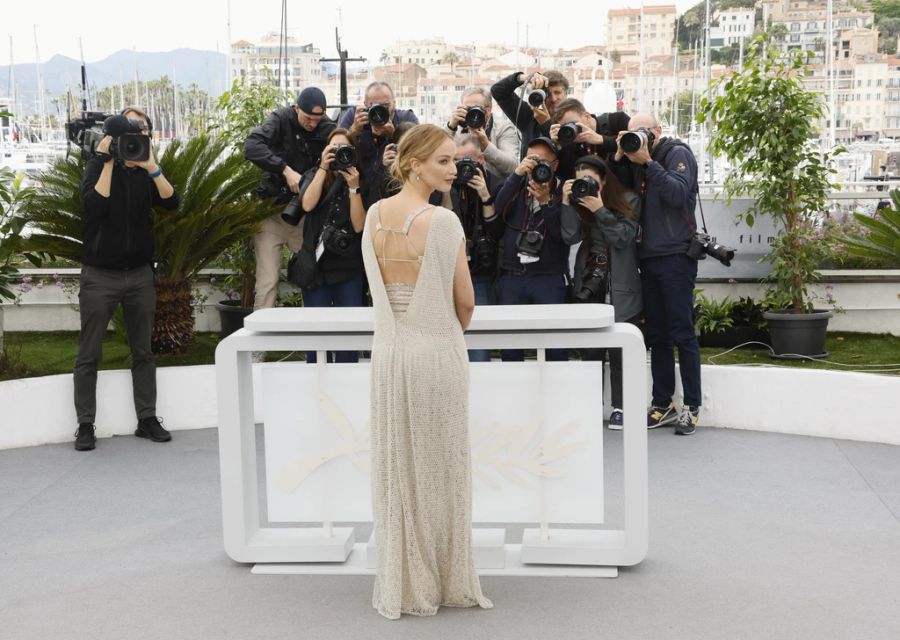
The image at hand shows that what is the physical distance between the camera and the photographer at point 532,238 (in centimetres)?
620

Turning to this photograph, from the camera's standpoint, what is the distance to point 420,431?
3842 mm

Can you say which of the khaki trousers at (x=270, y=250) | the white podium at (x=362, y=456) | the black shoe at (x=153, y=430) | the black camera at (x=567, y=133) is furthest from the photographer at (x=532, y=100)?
the black shoe at (x=153, y=430)

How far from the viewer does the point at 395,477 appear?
386 cm

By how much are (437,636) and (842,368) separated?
175 inches

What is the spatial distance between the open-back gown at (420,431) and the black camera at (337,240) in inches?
91.3

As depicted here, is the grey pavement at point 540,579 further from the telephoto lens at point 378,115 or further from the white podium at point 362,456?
the telephoto lens at point 378,115

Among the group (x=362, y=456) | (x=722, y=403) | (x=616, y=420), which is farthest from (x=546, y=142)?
(x=362, y=456)

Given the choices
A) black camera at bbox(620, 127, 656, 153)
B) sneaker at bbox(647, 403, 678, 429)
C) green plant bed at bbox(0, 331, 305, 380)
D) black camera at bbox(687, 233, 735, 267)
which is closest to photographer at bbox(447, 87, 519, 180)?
black camera at bbox(620, 127, 656, 153)

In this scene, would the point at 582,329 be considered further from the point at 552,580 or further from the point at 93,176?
the point at 93,176

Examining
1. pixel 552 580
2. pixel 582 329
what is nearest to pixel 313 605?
pixel 552 580

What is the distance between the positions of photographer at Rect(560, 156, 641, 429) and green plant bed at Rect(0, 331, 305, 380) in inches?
94.3

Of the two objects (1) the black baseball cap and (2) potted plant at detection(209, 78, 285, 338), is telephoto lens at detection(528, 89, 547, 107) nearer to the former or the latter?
(1) the black baseball cap

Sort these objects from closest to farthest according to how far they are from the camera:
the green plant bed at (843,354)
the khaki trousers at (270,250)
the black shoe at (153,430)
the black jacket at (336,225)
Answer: the black jacket at (336,225)
the black shoe at (153,430)
the green plant bed at (843,354)
the khaki trousers at (270,250)

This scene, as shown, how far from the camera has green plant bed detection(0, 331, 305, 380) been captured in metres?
7.29
